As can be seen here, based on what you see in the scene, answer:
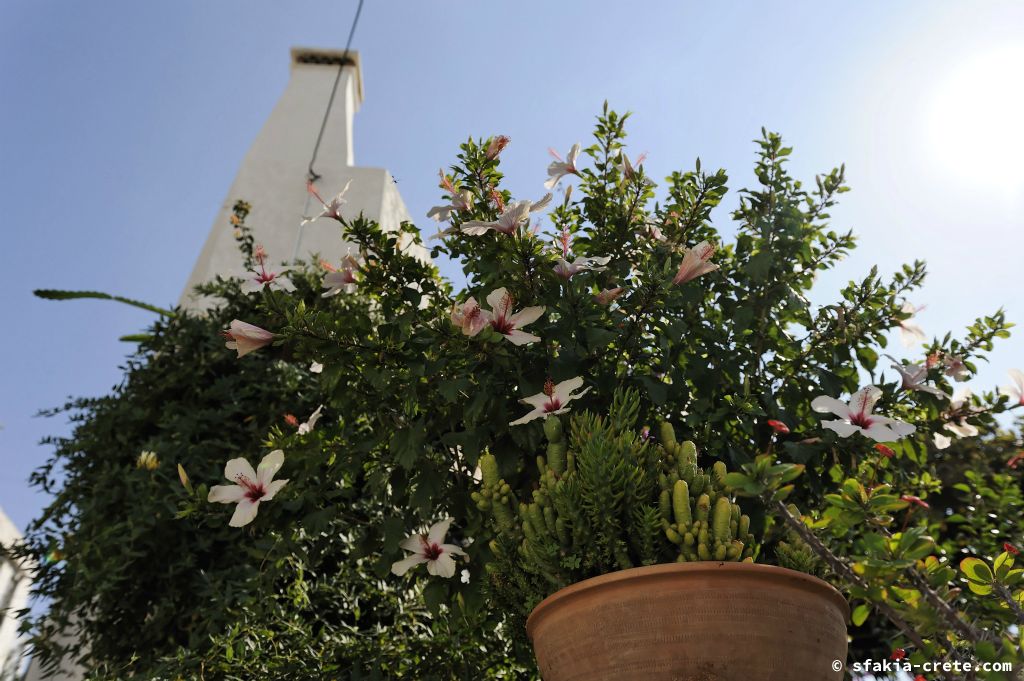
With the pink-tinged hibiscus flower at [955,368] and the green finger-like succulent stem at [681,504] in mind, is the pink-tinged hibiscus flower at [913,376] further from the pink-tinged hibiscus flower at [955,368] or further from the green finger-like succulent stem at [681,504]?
the green finger-like succulent stem at [681,504]

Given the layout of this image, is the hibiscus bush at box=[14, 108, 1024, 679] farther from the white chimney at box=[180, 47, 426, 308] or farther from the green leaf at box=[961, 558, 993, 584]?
the white chimney at box=[180, 47, 426, 308]

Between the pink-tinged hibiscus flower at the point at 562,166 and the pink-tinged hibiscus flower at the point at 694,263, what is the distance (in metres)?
0.63

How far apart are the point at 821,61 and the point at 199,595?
293 cm

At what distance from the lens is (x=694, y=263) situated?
172 centimetres

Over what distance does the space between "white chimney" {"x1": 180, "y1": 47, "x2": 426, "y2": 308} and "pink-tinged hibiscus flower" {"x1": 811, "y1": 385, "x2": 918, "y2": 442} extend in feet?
10.6

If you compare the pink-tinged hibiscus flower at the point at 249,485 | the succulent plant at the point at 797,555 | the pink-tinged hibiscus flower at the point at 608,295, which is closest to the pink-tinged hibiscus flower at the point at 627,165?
the pink-tinged hibiscus flower at the point at 608,295

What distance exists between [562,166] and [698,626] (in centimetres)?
136

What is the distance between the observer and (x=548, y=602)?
146cm

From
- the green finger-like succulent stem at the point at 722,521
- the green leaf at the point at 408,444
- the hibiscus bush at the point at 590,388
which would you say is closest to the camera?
the green finger-like succulent stem at the point at 722,521

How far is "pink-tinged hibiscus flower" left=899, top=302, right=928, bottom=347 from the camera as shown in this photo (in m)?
2.22

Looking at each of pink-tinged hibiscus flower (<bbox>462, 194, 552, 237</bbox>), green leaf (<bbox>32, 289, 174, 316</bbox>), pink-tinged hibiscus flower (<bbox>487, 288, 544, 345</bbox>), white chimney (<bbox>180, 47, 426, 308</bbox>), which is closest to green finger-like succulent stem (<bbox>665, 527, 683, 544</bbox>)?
pink-tinged hibiscus flower (<bbox>487, 288, 544, 345</bbox>)

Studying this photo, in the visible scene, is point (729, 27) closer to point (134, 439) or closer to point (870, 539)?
point (870, 539)

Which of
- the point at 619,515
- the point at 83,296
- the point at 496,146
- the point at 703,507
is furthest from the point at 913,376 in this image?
the point at 83,296

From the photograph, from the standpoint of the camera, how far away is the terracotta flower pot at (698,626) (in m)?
1.30
